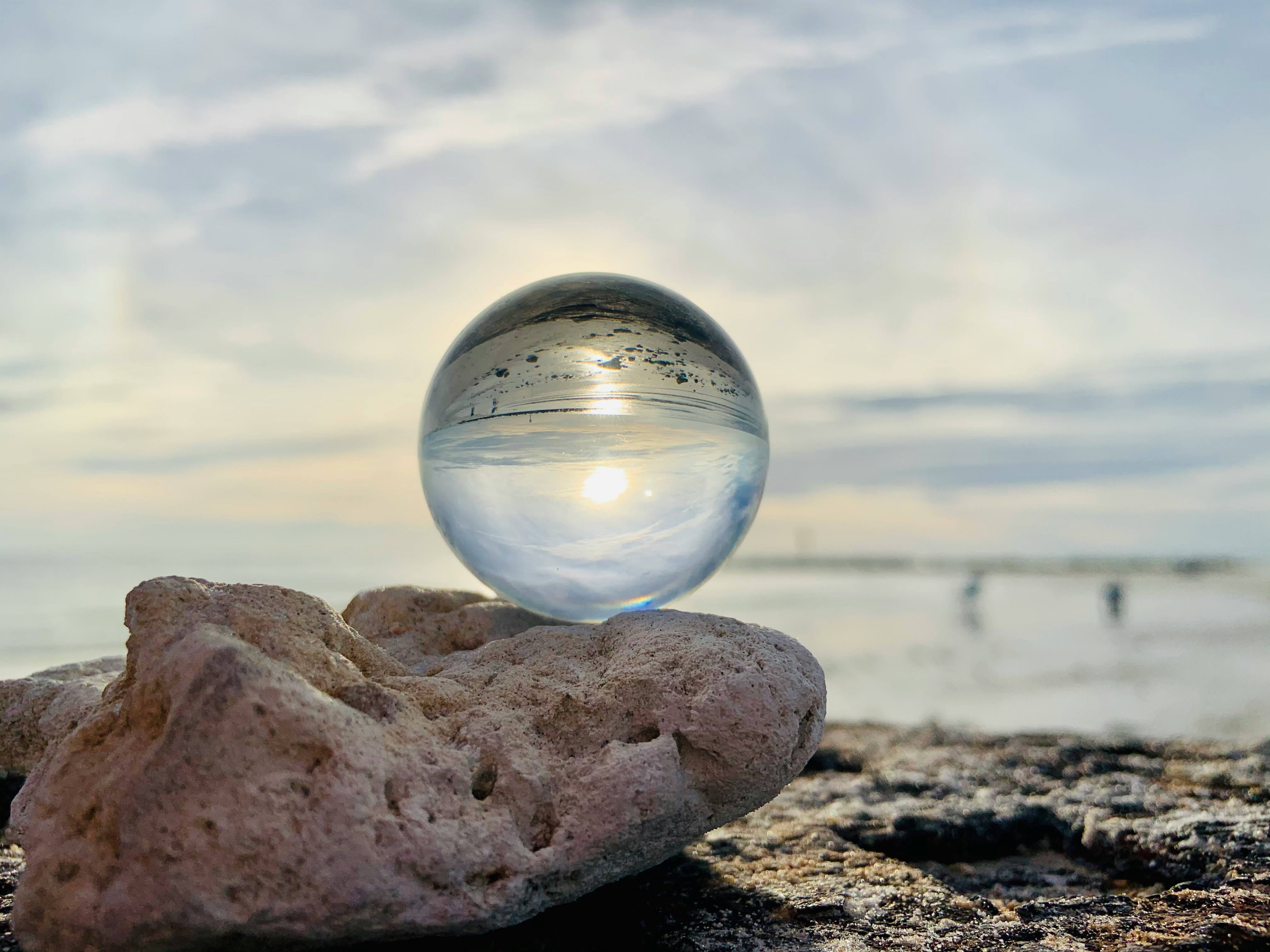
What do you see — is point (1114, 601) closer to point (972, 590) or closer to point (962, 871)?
point (972, 590)

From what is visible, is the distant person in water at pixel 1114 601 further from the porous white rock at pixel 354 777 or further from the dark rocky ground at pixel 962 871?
the porous white rock at pixel 354 777

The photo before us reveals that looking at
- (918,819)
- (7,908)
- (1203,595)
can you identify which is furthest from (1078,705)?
(1203,595)

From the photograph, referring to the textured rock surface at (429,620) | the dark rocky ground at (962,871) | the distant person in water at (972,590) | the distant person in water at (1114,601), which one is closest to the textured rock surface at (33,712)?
the dark rocky ground at (962,871)

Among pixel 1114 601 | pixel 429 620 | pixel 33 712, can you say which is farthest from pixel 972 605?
pixel 33 712

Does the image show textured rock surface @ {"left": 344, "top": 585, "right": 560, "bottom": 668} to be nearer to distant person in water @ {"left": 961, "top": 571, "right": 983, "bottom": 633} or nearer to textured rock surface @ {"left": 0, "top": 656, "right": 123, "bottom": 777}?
textured rock surface @ {"left": 0, "top": 656, "right": 123, "bottom": 777}

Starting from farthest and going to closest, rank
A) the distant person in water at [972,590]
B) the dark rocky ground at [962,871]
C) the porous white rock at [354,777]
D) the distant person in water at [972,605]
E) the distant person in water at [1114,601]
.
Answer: the distant person in water at [972,590] < the distant person in water at [1114,601] < the distant person in water at [972,605] < the dark rocky ground at [962,871] < the porous white rock at [354,777]

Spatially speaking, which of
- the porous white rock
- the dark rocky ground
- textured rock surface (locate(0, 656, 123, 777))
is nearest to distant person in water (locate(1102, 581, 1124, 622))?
the dark rocky ground
